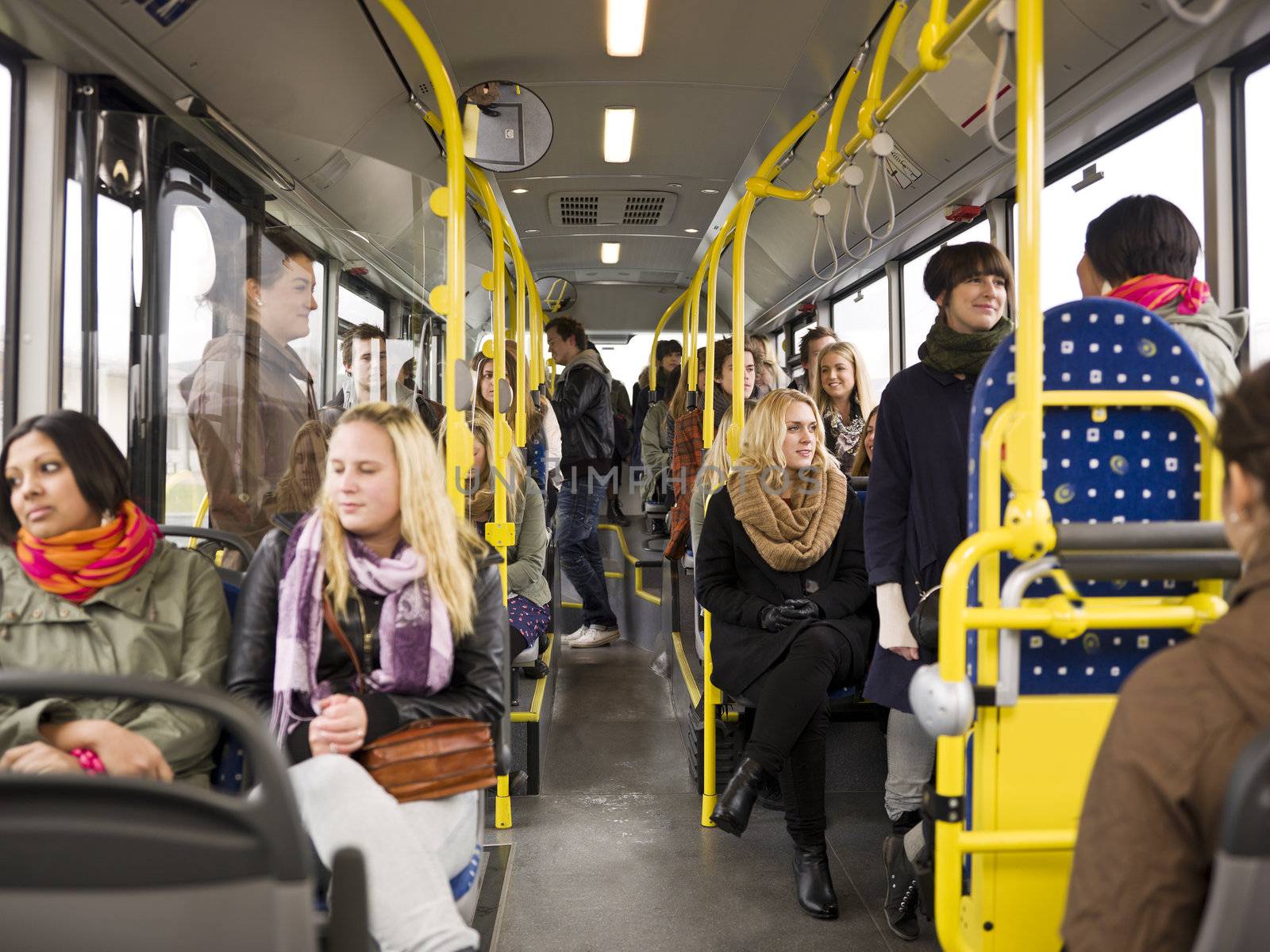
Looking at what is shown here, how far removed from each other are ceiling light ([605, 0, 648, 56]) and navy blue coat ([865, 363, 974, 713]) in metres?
2.13

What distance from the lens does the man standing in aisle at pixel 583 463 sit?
6.88 m

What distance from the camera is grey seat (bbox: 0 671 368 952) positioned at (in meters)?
1.13

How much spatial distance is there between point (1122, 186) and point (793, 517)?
1.98m

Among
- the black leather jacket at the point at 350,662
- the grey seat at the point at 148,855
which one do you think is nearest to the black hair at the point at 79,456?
the black leather jacket at the point at 350,662

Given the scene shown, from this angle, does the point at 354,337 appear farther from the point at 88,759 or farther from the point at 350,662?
the point at 88,759

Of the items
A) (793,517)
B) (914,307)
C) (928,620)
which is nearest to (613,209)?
(914,307)

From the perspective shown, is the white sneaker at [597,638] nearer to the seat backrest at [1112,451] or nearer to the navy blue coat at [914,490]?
the navy blue coat at [914,490]

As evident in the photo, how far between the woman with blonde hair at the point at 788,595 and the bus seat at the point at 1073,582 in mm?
1373

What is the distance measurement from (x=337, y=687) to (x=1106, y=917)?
157 cm

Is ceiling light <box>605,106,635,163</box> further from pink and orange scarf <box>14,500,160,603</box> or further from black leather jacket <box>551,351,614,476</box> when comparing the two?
pink and orange scarf <box>14,500,160,603</box>

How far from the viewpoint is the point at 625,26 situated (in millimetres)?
4273

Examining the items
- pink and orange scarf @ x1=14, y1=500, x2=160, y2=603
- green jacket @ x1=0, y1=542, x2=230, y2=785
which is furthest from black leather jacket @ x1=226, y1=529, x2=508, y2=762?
pink and orange scarf @ x1=14, y1=500, x2=160, y2=603

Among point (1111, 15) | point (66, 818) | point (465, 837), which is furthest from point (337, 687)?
point (1111, 15)

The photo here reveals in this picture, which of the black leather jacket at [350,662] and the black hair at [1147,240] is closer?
the black leather jacket at [350,662]
